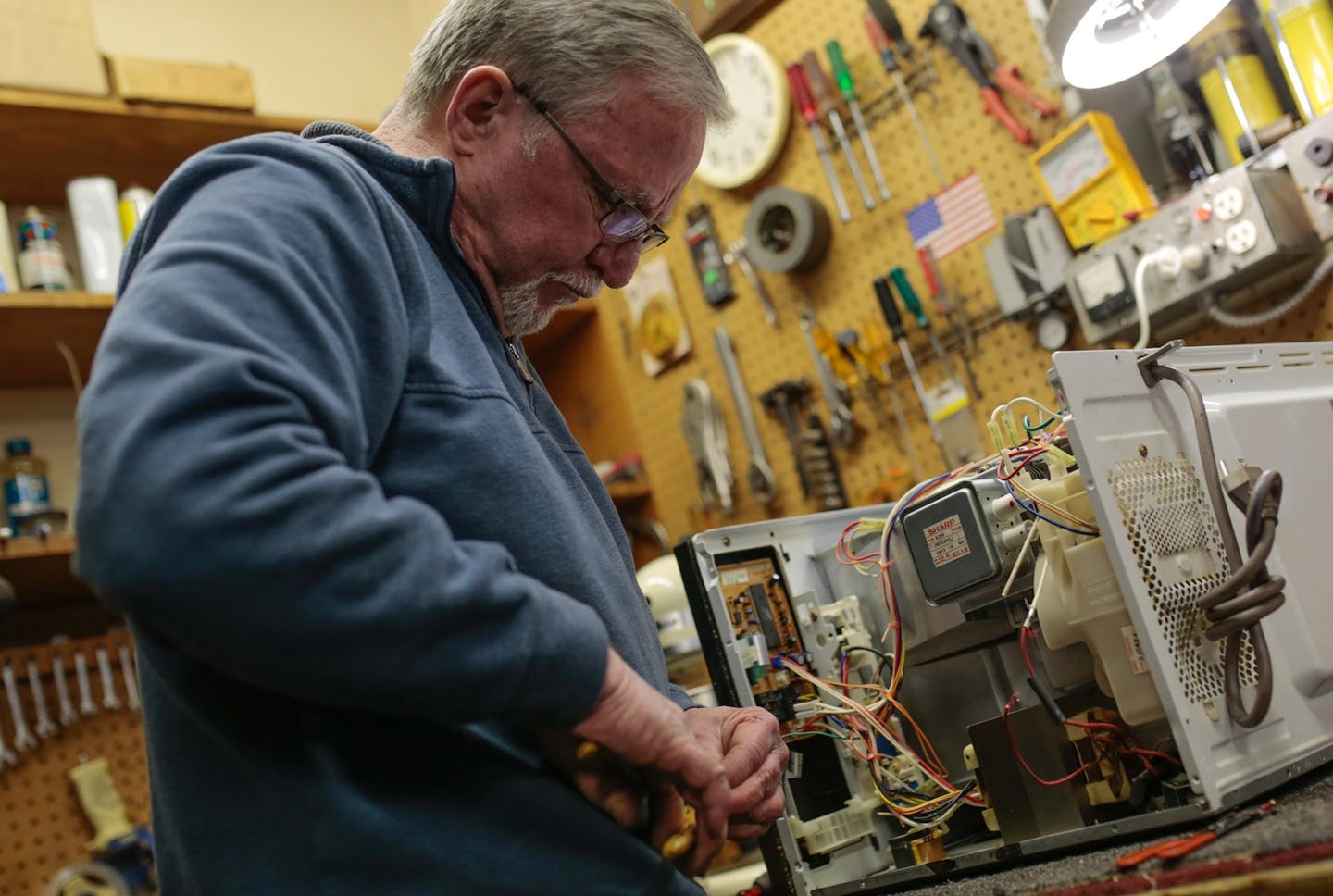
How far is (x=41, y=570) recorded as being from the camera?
218 centimetres

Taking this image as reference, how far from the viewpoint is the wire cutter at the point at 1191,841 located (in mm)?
885

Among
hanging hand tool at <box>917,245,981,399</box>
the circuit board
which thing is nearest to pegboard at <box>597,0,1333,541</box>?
hanging hand tool at <box>917,245,981,399</box>

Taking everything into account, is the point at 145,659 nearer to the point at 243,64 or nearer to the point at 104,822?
the point at 104,822

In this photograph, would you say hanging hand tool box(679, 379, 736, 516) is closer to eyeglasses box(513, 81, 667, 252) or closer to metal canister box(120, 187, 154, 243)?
metal canister box(120, 187, 154, 243)

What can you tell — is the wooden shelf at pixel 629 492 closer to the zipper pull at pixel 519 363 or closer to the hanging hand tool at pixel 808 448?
the hanging hand tool at pixel 808 448

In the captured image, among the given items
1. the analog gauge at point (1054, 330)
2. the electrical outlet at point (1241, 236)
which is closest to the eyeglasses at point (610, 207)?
the electrical outlet at point (1241, 236)

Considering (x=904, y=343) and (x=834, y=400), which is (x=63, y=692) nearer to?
(x=834, y=400)

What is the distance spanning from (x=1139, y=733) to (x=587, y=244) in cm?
82

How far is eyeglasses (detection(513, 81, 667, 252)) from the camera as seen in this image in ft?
3.45

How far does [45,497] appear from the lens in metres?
2.32

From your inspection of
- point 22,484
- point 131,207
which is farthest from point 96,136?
point 22,484

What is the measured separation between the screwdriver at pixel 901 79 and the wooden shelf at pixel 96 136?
1.41 m

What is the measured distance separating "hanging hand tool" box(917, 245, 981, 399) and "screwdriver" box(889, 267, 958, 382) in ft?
0.11

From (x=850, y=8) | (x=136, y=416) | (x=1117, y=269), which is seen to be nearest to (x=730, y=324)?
(x=850, y=8)
